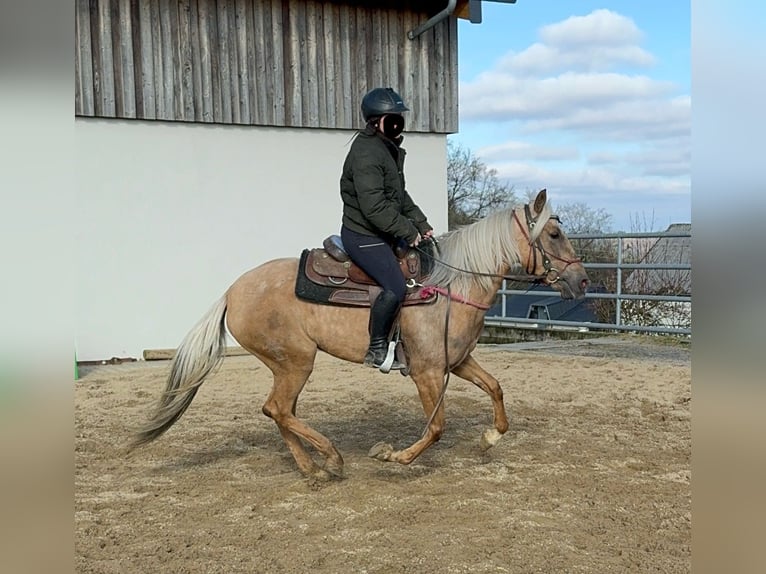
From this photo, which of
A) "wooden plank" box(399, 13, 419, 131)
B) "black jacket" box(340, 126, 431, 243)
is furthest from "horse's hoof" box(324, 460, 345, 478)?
"wooden plank" box(399, 13, 419, 131)

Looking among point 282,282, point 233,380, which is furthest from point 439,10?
point 282,282

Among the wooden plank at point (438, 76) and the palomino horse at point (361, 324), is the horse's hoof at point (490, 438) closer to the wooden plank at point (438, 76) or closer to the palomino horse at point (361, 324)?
the palomino horse at point (361, 324)

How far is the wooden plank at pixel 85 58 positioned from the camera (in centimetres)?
935

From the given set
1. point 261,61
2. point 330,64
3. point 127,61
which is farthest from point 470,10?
point 127,61

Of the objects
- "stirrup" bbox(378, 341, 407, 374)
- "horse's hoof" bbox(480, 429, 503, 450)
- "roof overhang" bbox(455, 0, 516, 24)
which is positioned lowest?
"horse's hoof" bbox(480, 429, 503, 450)

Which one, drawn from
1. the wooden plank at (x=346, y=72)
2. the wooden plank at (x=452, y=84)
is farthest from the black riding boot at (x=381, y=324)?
the wooden plank at (x=452, y=84)

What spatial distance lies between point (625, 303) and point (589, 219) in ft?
8.18

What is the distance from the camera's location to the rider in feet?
14.2

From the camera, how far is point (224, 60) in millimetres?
10203

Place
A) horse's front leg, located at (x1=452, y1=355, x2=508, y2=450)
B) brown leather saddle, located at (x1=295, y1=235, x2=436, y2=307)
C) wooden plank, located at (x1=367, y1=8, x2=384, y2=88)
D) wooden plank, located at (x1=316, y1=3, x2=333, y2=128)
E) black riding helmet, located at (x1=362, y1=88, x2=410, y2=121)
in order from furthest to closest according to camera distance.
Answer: wooden plank, located at (x1=367, y1=8, x2=384, y2=88), wooden plank, located at (x1=316, y1=3, x2=333, y2=128), horse's front leg, located at (x1=452, y1=355, x2=508, y2=450), brown leather saddle, located at (x1=295, y1=235, x2=436, y2=307), black riding helmet, located at (x1=362, y1=88, x2=410, y2=121)

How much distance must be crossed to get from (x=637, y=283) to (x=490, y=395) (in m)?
6.95

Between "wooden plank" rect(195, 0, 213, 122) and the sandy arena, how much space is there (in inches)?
170

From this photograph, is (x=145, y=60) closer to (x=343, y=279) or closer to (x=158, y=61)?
(x=158, y=61)

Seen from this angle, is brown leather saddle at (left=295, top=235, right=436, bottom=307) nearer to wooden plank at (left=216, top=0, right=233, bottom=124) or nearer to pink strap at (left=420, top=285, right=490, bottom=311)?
pink strap at (left=420, top=285, right=490, bottom=311)
